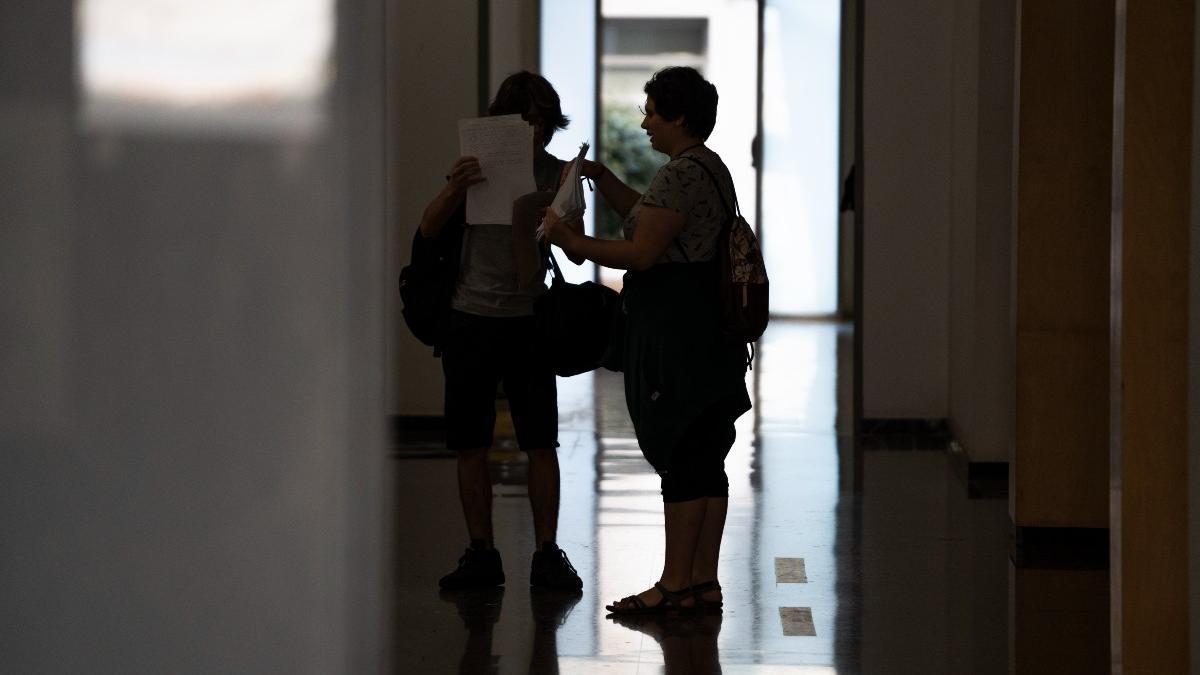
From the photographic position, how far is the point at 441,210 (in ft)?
15.0

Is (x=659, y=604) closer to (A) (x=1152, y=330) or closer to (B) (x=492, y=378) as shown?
(B) (x=492, y=378)

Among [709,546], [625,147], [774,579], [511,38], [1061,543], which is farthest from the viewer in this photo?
[625,147]

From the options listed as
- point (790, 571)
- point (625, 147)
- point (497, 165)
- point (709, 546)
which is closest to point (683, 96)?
point (497, 165)

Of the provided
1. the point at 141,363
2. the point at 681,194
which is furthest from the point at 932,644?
the point at 141,363

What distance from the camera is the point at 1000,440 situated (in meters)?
6.71

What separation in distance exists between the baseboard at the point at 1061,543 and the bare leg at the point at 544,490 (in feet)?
5.56

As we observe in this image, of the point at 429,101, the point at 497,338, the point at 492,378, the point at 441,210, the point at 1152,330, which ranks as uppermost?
the point at 429,101

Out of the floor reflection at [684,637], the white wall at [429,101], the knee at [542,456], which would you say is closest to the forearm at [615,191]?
the knee at [542,456]

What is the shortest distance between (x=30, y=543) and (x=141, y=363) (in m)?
0.31

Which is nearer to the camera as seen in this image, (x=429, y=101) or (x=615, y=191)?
(x=615, y=191)

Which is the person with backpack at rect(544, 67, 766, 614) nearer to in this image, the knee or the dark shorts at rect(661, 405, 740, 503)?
the dark shorts at rect(661, 405, 740, 503)

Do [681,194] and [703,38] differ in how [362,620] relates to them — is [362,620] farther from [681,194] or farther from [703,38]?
[703,38]

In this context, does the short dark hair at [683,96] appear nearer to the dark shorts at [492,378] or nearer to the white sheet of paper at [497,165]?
the white sheet of paper at [497,165]

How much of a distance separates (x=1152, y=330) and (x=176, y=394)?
2.09 metres
